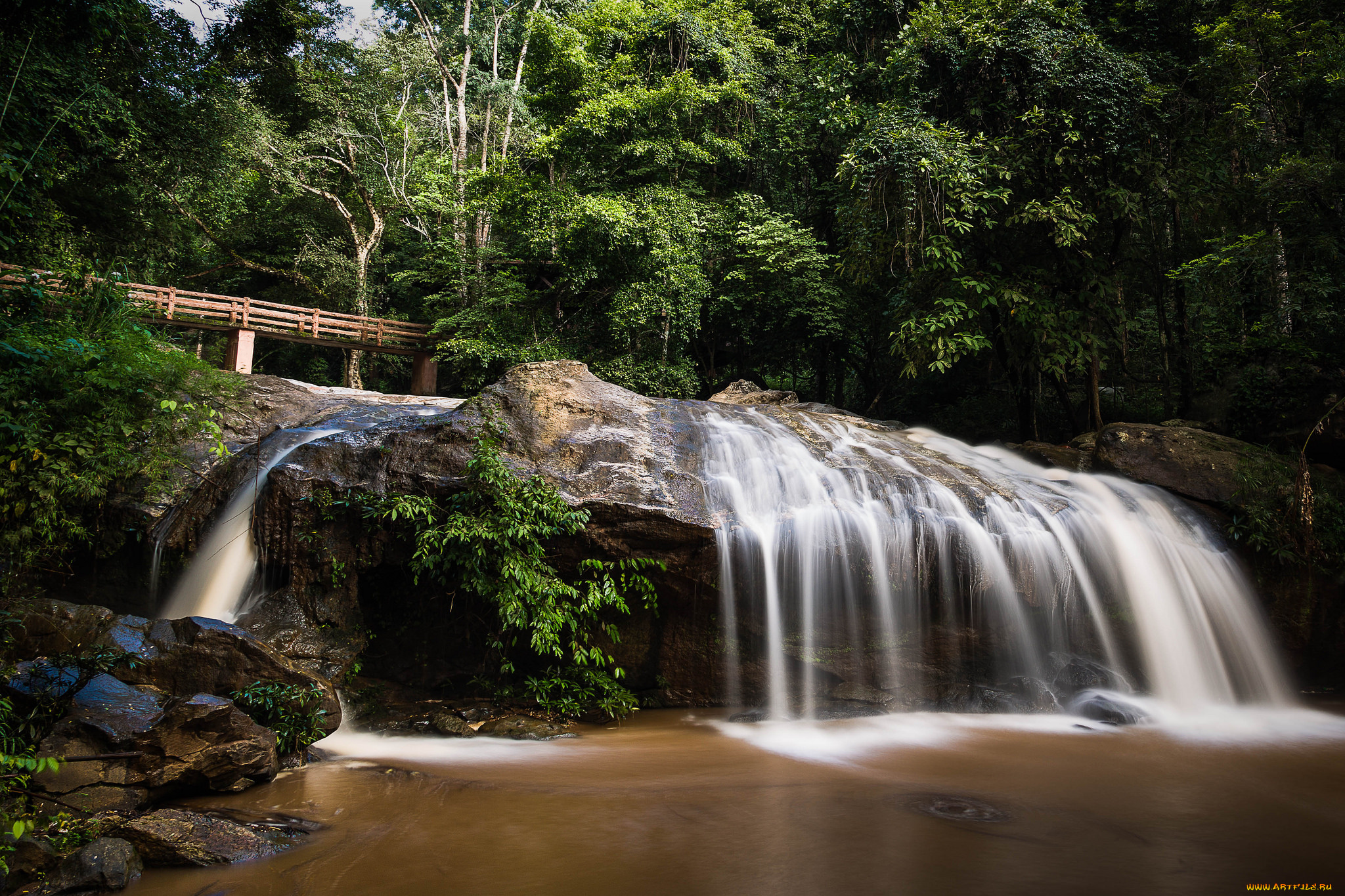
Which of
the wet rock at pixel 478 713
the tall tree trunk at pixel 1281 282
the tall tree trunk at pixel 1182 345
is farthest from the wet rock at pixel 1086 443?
the wet rock at pixel 478 713

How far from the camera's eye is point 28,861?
3.25 m

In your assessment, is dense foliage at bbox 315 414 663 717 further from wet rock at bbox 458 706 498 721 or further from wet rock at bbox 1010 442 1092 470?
wet rock at bbox 1010 442 1092 470

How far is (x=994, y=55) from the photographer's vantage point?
39.0 feet

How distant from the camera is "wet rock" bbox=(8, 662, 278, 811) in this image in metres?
3.94

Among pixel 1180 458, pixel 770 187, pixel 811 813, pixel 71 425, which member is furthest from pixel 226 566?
pixel 770 187

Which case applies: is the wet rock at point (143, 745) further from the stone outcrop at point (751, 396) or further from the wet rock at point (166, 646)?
the stone outcrop at point (751, 396)

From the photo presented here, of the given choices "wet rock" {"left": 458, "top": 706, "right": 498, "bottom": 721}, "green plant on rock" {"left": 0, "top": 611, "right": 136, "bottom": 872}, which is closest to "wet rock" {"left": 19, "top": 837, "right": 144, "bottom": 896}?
"green plant on rock" {"left": 0, "top": 611, "right": 136, "bottom": 872}

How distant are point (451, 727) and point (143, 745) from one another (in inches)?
95.4

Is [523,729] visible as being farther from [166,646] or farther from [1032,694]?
[1032,694]

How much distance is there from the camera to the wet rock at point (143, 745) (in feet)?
12.9

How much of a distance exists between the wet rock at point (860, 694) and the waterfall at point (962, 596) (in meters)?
0.03

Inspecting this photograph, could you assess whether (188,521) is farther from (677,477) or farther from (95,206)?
(95,206)

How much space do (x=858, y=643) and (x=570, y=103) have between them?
1751cm

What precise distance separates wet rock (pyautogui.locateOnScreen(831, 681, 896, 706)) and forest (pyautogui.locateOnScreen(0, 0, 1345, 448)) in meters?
6.48
